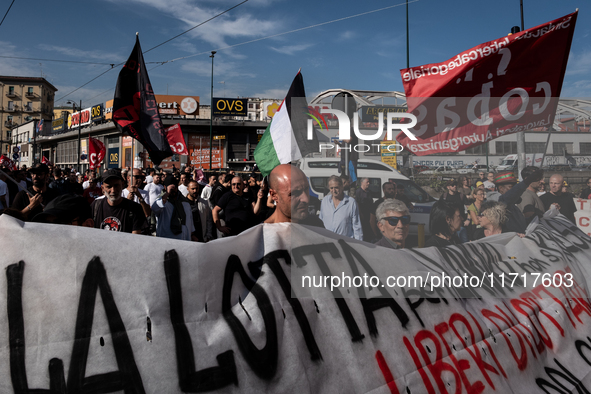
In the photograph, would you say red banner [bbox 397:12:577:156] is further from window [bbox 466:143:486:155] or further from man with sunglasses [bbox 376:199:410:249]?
man with sunglasses [bbox 376:199:410:249]

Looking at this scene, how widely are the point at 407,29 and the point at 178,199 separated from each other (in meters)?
16.9

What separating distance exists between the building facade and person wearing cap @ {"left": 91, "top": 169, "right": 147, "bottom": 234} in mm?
105476

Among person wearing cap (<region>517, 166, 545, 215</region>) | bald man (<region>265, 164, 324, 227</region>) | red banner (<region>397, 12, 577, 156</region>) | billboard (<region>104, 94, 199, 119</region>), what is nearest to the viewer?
bald man (<region>265, 164, 324, 227</region>)

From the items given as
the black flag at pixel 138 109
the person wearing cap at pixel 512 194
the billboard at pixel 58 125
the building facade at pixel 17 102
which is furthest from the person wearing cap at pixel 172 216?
the building facade at pixel 17 102

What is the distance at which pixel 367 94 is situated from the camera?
6617mm

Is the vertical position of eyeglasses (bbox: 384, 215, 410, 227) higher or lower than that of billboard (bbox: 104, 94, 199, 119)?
lower

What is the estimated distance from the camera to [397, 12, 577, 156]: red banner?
12.4 feet

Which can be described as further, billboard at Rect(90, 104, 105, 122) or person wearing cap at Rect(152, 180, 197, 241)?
billboard at Rect(90, 104, 105, 122)

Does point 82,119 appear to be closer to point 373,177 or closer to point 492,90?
point 373,177

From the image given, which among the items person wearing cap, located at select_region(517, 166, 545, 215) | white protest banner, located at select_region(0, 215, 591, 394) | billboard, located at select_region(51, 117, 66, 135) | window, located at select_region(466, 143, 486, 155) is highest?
billboard, located at select_region(51, 117, 66, 135)

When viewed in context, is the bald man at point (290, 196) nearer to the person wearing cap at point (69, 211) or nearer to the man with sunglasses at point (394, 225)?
the man with sunglasses at point (394, 225)

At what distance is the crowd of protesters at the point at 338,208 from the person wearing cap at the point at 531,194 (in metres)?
0.01

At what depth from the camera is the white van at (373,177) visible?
4.27m

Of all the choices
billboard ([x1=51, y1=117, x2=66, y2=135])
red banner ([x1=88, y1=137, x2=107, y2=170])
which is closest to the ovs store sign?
billboard ([x1=51, y1=117, x2=66, y2=135])
